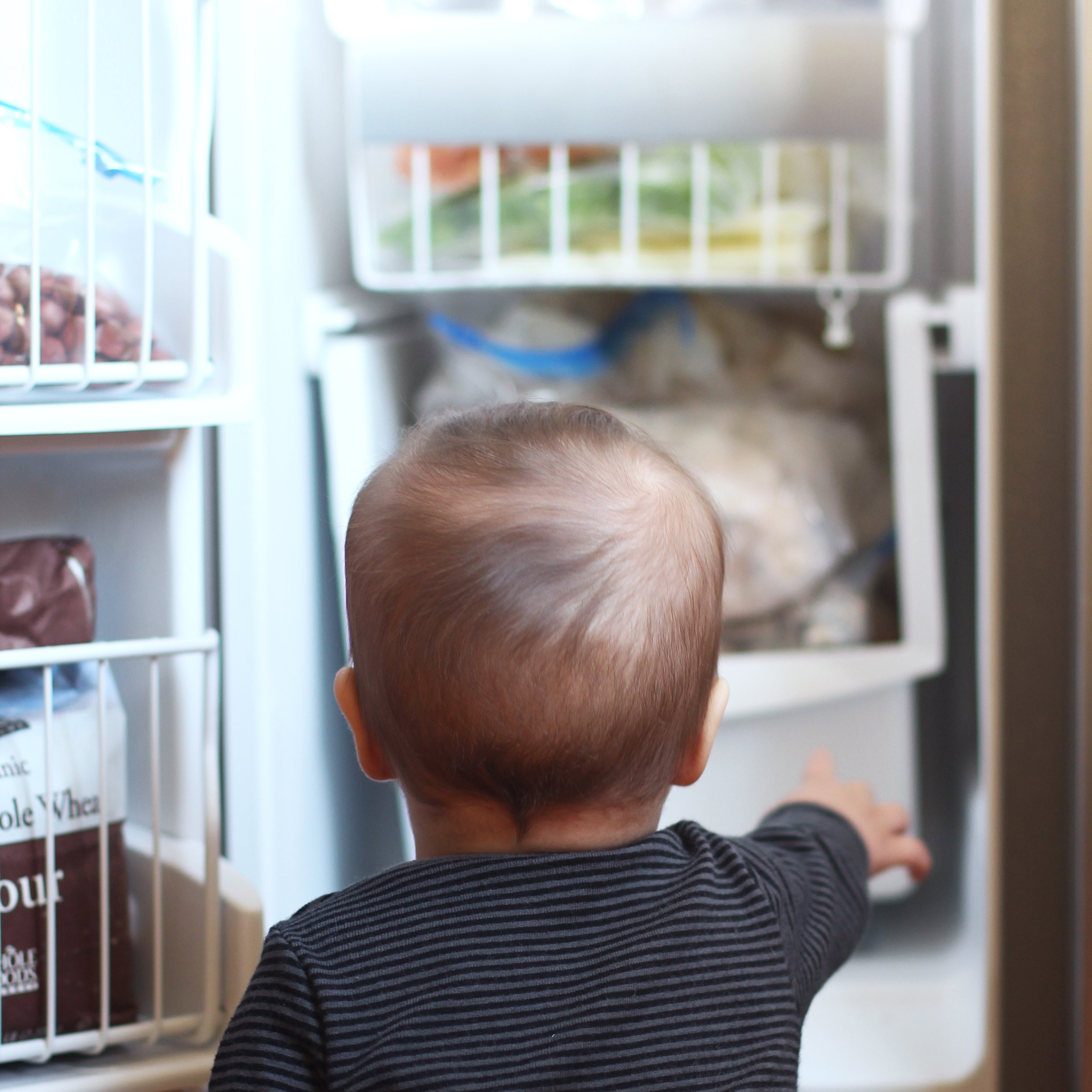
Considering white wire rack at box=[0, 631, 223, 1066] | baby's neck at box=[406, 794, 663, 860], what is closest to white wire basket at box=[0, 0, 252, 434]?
white wire rack at box=[0, 631, 223, 1066]

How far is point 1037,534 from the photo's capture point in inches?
35.4

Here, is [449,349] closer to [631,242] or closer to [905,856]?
[631,242]

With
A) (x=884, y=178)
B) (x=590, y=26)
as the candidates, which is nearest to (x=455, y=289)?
(x=590, y=26)

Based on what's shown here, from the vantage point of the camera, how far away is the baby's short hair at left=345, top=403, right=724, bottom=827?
0.53m

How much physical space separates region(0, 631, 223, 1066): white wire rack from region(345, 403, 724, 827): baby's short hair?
0.41 ft

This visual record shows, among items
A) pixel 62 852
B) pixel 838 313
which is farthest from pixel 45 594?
pixel 838 313

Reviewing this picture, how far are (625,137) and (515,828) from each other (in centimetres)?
62

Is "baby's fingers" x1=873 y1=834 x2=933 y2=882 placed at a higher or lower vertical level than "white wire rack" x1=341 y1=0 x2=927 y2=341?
lower

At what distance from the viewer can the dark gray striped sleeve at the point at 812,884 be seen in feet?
2.05

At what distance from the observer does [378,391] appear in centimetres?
103

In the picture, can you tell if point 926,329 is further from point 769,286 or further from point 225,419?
point 225,419

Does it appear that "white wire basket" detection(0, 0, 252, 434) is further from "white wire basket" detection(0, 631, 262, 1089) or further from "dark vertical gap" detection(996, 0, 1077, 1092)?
"dark vertical gap" detection(996, 0, 1077, 1092)

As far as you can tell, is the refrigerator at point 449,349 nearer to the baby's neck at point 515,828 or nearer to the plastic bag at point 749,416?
the plastic bag at point 749,416

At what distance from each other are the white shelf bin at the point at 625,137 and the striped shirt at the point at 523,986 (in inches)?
22.2
